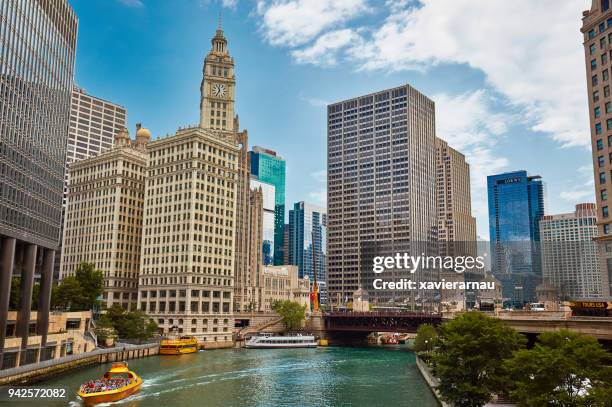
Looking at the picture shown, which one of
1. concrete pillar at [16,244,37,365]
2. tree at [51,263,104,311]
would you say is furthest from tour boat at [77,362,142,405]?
tree at [51,263,104,311]

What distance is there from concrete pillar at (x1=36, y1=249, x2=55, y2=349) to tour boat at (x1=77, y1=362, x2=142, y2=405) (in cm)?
2111

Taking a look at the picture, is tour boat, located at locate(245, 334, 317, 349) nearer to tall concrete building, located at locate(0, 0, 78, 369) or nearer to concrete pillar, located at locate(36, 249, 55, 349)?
tall concrete building, located at locate(0, 0, 78, 369)

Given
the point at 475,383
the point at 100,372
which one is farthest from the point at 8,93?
the point at 475,383

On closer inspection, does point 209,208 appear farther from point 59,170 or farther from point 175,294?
point 59,170

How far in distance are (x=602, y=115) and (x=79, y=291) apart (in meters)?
123

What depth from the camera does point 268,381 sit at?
9444 centimetres

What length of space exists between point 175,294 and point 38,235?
78216 mm

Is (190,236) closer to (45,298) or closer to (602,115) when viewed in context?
(45,298)

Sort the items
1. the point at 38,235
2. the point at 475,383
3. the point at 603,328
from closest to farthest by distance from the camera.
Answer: the point at 475,383
the point at 603,328
the point at 38,235

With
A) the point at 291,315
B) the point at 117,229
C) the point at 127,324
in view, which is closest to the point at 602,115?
the point at 127,324

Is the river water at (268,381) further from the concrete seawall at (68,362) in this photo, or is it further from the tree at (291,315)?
the tree at (291,315)

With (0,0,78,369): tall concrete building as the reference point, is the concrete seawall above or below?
below

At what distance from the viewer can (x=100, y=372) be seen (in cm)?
9594

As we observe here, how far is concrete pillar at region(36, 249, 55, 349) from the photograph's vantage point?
94.0m
